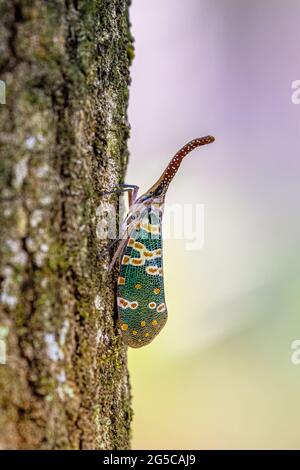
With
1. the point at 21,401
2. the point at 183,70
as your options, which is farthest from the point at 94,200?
the point at 183,70

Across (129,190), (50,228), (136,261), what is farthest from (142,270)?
(50,228)

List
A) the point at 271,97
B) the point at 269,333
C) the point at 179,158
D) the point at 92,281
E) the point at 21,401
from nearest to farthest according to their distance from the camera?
the point at 21,401 → the point at 92,281 → the point at 179,158 → the point at 269,333 → the point at 271,97

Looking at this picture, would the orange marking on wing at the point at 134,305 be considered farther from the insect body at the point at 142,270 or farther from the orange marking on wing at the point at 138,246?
the orange marking on wing at the point at 138,246

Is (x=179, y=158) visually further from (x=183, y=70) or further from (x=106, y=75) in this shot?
(x=183, y=70)

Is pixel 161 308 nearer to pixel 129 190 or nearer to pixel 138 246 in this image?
pixel 138 246

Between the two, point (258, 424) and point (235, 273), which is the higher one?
point (235, 273)

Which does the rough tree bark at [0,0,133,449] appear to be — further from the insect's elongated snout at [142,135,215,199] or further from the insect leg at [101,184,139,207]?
the insect's elongated snout at [142,135,215,199]

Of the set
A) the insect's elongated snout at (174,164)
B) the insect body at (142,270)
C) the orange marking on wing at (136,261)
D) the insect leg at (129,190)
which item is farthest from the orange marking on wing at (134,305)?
the insect's elongated snout at (174,164)
